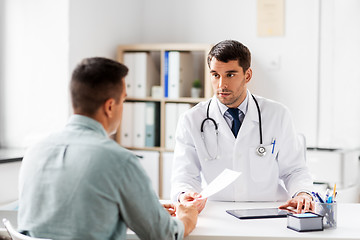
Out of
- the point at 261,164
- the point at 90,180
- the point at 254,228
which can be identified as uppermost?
the point at 90,180

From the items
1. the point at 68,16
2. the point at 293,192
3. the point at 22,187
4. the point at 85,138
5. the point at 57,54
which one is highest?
the point at 68,16

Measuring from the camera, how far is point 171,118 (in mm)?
4016

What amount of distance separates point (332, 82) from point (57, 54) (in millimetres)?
1972

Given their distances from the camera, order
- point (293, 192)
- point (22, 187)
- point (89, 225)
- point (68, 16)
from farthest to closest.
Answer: point (68, 16) → point (293, 192) → point (22, 187) → point (89, 225)

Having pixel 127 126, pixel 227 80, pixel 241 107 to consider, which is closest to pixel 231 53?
pixel 227 80

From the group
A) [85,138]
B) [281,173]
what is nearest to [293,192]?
[281,173]

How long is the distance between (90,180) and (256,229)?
2.00 feet

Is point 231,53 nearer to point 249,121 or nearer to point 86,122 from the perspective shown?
point 249,121

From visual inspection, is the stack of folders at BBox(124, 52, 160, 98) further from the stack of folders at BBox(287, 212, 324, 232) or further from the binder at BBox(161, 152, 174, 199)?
the stack of folders at BBox(287, 212, 324, 232)

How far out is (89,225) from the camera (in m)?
1.39

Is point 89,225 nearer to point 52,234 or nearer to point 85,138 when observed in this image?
point 52,234

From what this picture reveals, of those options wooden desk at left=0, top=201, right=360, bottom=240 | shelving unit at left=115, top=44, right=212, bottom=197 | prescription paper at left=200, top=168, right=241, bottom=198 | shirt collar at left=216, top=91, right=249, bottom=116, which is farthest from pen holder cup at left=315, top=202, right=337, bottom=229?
shelving unit at left=115, top=44, right=212, bottom=197

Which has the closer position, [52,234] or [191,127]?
[52,234]

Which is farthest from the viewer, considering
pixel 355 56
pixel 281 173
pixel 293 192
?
pixel 355 56
